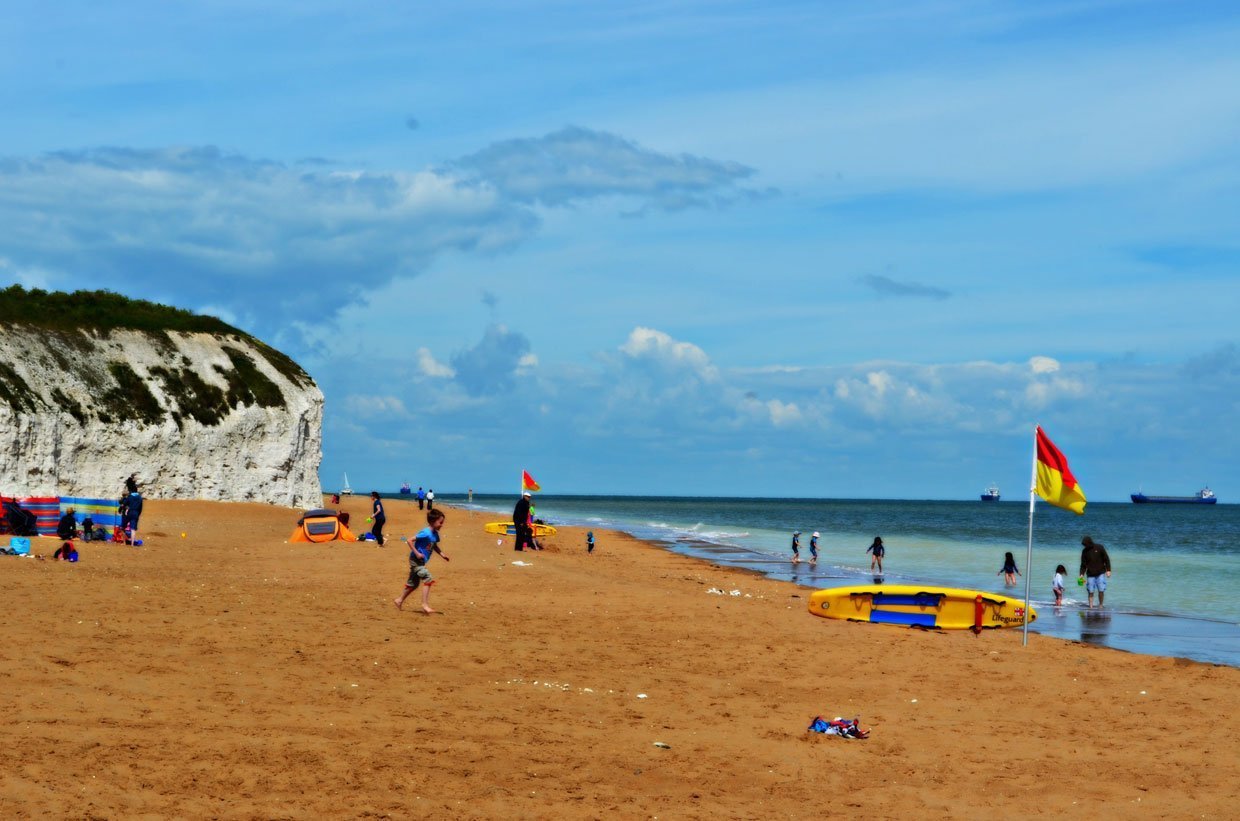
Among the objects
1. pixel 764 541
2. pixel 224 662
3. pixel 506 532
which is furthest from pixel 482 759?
pixel 764 541

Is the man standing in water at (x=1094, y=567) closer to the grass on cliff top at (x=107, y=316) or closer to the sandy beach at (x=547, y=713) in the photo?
the sandy beach at (x=547, y=713)

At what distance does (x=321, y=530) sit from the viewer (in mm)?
34750

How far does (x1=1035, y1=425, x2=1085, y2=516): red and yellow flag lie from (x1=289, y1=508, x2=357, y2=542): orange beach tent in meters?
21.8

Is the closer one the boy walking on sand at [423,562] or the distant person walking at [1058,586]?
the boy walking on sand at [423,562]

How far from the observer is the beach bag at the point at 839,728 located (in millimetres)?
12445

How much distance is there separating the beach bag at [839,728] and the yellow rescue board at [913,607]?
33.5 ft

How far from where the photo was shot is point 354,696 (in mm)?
12219

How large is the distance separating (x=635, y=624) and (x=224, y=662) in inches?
303

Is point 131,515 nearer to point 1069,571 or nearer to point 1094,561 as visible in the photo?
point 1094,561

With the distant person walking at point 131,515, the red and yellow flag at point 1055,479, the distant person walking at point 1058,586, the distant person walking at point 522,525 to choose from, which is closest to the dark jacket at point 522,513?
the distant person walking at point 522,525

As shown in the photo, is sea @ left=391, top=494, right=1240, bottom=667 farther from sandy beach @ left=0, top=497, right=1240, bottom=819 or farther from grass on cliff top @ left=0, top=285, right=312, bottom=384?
grass on cliff top @ left=0, top=285, right=312, bottom=384

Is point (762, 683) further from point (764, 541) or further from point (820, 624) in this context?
point (764, 541)

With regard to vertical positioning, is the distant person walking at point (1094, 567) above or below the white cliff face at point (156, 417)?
below

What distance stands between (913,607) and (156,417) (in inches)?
1668
